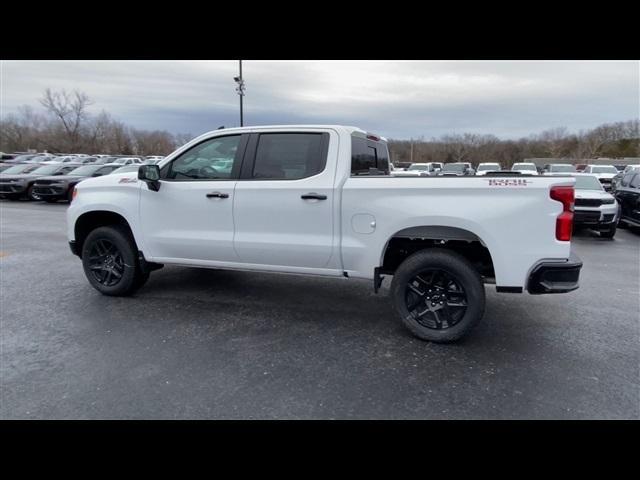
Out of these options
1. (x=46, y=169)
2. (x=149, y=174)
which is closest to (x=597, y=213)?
(x=149, y=174)

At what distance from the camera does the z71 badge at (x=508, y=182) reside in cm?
337

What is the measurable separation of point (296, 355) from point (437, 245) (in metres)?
1.74

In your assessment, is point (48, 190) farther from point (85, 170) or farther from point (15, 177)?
point (15, 177)

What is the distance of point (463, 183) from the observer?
3545 millimetres

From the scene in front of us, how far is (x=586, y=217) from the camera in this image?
9.66 m

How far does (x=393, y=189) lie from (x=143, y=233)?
304 centimetres

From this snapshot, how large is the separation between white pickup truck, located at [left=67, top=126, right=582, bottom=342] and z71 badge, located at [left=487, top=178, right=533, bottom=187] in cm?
1

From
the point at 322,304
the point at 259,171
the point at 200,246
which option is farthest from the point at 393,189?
the point at 200,246

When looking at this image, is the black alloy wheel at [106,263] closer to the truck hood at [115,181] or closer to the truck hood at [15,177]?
the truck hood at [115,181]

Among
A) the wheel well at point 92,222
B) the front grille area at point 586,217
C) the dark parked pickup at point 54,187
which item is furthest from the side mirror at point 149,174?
the dark parked pickup at point 54,187

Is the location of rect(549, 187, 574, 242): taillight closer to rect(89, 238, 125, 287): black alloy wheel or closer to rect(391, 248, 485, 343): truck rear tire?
rect(391, 248, 485, 343): truck rear tire

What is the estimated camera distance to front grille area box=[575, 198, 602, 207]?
969 centimetres

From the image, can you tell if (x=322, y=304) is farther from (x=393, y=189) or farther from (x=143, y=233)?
(x=143, y=233)

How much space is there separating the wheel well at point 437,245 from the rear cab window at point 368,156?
0.90 meters
